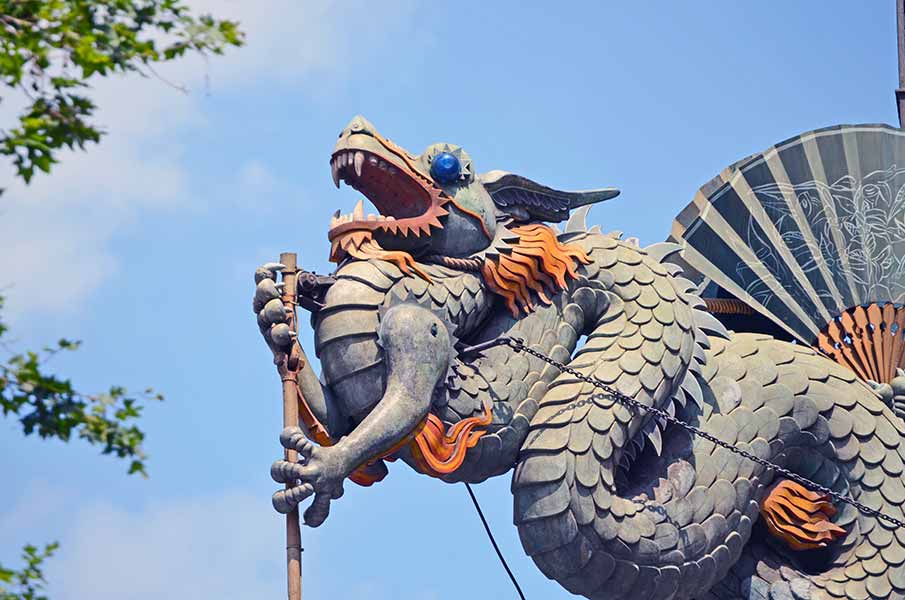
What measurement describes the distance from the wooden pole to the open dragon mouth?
0.45 m

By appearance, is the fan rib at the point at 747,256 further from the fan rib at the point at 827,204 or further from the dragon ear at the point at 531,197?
the dragon ear at the point at 531,197

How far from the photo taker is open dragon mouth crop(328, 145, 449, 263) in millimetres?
12031

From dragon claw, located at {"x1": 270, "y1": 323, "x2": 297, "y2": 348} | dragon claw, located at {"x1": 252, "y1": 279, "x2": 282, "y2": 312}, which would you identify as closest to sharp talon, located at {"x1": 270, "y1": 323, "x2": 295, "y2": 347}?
dragon claw, located at {"x1": 270, "y1": 323, "x2": 297, "y2": 348}

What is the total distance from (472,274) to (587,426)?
1155 millimetres

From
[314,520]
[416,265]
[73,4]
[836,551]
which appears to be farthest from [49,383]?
[836,551]

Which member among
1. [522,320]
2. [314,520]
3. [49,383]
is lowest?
[49,383]

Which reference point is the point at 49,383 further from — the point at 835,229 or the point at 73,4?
the point at 835,229

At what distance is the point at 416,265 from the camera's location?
475 inches

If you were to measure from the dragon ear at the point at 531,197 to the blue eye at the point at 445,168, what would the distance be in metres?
0.29

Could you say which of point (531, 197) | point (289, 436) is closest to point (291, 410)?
point (289, 436)

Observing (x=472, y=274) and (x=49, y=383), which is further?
(x=472, y=274)

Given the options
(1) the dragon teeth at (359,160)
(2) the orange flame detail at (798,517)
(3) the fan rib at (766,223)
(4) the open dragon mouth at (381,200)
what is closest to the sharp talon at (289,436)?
(4) the open dragon mouth at (381,200)

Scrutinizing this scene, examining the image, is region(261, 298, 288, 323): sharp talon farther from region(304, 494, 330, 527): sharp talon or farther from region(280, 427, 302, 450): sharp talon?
region(304, 494, 330, 527): sharp talon

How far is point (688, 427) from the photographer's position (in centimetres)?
1243
